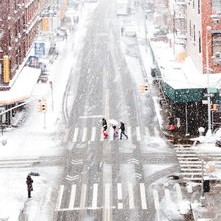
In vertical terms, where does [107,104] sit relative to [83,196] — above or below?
above

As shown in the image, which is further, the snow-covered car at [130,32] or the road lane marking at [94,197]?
the snow-covered car at [130,32]

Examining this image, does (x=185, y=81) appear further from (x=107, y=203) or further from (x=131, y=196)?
(x=107, y=203)

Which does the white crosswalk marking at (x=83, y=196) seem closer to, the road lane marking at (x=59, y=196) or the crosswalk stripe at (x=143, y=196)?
the road lane marking at (x=59, y=196)

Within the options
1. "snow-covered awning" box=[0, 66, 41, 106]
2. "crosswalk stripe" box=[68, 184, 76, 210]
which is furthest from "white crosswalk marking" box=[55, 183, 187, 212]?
"snow-covered awning" box=[0, 66, 41, 106]

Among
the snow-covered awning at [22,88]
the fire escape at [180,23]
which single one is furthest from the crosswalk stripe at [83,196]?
the fire escape at [180,23]

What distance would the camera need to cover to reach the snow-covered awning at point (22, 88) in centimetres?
6047

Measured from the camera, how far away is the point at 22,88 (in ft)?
210

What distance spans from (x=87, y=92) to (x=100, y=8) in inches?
2625

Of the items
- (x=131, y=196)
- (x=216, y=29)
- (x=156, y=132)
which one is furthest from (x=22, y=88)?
(x=131, y=196)

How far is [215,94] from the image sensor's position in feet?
191

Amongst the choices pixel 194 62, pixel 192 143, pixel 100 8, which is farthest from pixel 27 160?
pixel 100 8

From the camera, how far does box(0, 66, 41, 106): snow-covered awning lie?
60.5m

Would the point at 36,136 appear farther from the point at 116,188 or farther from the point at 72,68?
the point at 72,68

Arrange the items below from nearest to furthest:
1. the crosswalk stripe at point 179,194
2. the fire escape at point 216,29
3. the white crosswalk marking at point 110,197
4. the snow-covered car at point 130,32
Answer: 1. the white crosswalk marking at point 110,197
2. the crosswalk stripe at point 179,194
3. the fire escape at point 216,29
4. the snow-covered car at point 130,32
